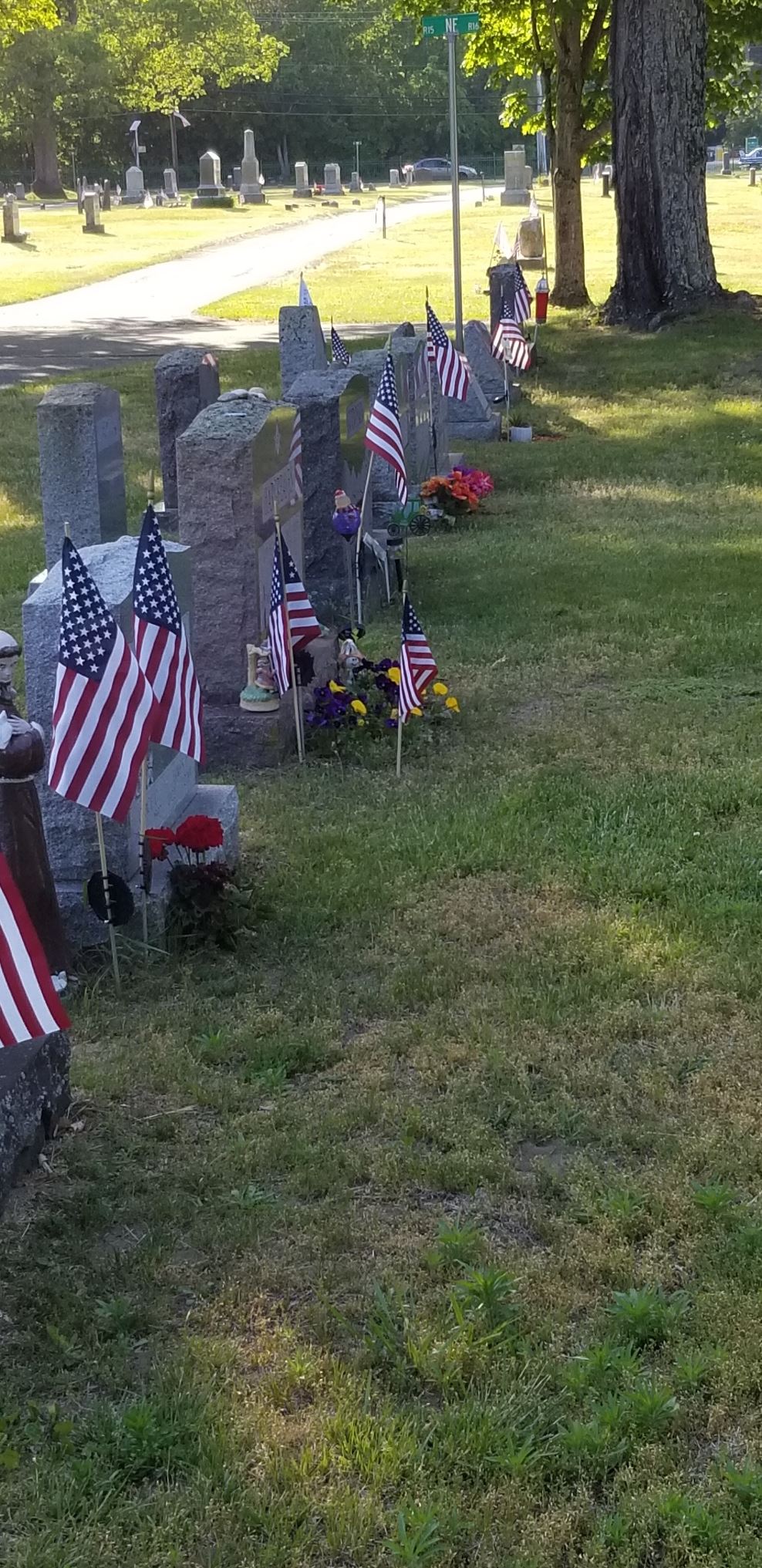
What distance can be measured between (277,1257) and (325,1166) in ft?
1.32

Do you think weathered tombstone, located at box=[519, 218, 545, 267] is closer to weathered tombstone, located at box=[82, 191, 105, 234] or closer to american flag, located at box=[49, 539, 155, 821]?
weathered tombstone, located at box=[82, 191, 105, 234]

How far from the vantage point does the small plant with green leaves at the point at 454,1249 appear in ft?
12.2

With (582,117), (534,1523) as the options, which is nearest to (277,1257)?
(534,1523)

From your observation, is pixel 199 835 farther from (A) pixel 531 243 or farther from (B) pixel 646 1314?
(A) pixel 531 243

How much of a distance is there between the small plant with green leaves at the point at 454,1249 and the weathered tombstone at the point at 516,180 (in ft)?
184

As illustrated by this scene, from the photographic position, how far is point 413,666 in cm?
650

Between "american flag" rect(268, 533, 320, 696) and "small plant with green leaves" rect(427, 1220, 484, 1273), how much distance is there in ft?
10.7

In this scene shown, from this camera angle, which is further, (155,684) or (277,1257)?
(155,684)

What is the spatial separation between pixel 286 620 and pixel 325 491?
2.76 m

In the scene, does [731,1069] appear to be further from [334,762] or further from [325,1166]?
[334,762]

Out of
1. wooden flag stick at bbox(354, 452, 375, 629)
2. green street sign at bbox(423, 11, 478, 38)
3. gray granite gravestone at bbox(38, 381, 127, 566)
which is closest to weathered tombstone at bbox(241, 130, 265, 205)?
green street sign at bbox(423, 11, 478, 38)

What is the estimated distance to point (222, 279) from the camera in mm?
31266

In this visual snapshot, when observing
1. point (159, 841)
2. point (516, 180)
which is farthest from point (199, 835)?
point (516, 180)

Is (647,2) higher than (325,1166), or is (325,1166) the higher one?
(647,2)
